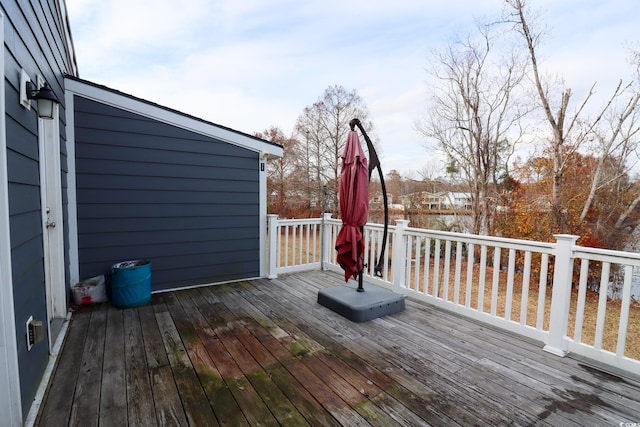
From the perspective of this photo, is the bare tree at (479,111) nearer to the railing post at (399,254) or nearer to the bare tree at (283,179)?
the bare tree at (283,179)

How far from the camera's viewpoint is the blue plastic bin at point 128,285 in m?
3.21

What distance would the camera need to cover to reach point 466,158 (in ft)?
34.9

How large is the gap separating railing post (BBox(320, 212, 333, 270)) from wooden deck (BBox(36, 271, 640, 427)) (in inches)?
75.5

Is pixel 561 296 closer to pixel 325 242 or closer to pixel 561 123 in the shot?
pixel 325 242

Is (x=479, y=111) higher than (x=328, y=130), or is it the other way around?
(x=479, y=111)

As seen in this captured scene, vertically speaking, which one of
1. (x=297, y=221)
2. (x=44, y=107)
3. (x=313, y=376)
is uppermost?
(x=44, y=107)

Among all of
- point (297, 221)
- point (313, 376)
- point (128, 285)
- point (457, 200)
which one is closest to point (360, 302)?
point (313, 376)

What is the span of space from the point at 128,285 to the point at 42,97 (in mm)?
2050

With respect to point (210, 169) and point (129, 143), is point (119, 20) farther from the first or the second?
point (210, 169)

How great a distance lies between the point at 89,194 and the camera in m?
3.39

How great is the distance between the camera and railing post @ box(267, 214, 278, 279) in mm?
4422

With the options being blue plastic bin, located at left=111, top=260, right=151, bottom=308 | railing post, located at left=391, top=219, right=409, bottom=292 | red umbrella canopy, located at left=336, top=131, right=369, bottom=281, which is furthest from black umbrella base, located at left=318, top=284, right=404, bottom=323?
blue plastic bin, located at left=111, top=260, right=151, bottom=308

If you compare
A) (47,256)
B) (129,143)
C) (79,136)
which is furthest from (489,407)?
(79,136)

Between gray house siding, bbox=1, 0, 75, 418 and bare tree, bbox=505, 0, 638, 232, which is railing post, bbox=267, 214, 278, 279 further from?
bare tree, bbox=505, 0, 638, 232
